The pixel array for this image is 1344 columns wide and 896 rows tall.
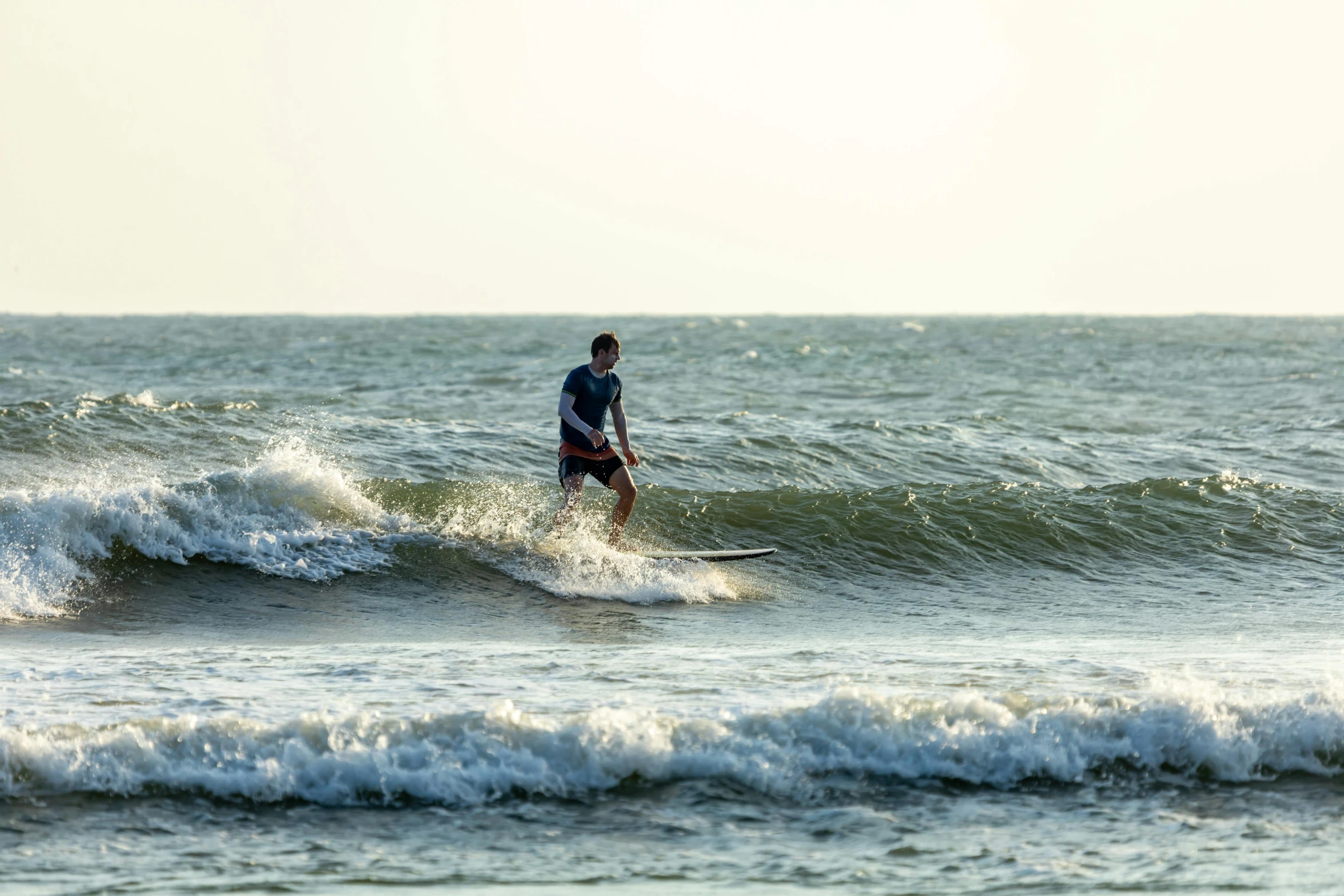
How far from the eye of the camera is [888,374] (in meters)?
30.5

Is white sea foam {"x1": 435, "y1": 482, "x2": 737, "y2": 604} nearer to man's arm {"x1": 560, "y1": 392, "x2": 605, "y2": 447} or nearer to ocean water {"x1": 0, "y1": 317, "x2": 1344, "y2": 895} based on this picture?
ocean water {"x1": 0, "y1": 317, "x2": 1344, "y2": 895}

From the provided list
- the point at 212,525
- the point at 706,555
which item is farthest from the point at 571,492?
the point at 212,525

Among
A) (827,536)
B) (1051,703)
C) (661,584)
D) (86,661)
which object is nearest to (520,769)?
(1051,703)

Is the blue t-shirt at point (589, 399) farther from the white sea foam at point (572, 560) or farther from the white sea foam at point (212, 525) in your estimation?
the white sea foam at point (212, 525)

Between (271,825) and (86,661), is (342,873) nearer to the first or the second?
(271,825)

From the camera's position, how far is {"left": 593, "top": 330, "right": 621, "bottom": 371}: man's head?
918 cm

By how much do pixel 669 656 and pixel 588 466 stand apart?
2414 mm

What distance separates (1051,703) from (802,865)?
2.14m

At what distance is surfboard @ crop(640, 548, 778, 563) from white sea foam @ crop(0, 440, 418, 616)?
7.88 ft

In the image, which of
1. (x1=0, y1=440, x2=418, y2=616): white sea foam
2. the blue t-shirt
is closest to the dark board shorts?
the blue t-shirt

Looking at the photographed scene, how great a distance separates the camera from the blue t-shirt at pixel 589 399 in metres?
9.45

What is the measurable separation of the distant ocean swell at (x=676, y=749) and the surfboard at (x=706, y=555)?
4224 mm

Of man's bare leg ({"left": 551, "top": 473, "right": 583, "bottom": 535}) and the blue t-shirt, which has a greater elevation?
the blue t-shirt

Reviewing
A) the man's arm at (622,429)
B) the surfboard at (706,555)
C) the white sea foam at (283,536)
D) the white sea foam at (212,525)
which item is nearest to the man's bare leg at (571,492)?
the man's arm at (622,429)
